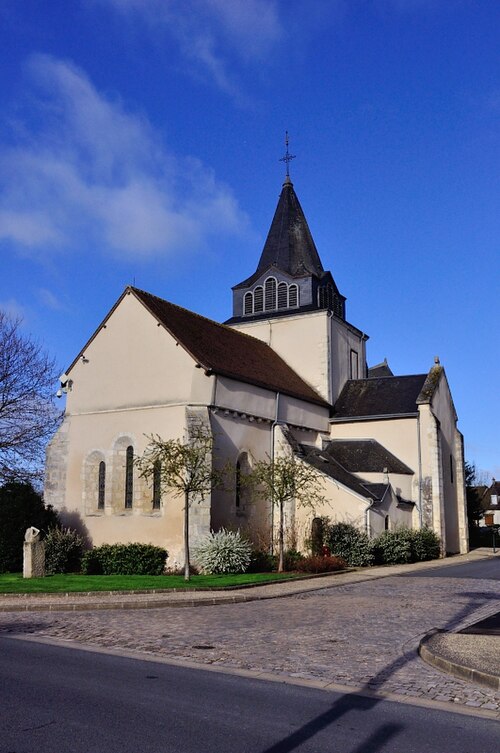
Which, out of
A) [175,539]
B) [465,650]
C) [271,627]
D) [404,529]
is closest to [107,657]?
[271,627]

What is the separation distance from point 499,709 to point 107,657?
5.23 meters

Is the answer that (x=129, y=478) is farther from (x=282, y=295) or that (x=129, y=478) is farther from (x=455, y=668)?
(x=455, y=668)

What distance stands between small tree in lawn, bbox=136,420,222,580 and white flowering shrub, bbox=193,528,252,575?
1377 millimetres

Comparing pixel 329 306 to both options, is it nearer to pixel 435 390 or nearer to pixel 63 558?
pixel 435 390

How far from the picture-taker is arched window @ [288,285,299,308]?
3575 centimetres

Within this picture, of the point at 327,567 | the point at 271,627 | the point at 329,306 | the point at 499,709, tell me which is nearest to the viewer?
the point at 499,709

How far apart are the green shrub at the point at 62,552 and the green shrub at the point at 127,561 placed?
0.90 meters

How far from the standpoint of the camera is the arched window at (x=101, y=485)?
26.2 meters

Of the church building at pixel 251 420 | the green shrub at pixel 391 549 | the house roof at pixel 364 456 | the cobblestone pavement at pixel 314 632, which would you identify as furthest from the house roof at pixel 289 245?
the cobblestone pavement at pixel 314 632

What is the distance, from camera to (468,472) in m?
50.0

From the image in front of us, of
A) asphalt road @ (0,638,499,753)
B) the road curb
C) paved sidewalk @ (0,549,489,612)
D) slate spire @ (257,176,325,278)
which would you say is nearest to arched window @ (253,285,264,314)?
slate spire @ (257,176,325,278)

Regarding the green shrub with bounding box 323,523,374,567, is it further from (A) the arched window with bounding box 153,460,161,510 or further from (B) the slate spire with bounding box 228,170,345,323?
(B) the slate spire with bounding box 228,170,345,323

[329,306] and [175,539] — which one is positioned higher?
[329,306]

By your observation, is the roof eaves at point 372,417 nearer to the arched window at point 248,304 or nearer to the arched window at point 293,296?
the arched window at point 293,296
